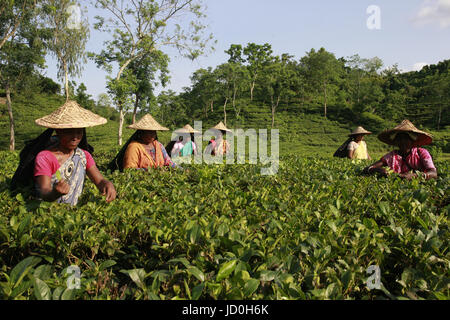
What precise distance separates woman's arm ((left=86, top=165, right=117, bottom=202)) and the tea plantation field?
0.11m

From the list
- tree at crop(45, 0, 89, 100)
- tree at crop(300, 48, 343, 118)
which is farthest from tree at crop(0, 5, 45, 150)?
tree at crop(300, 48, 343, 118)

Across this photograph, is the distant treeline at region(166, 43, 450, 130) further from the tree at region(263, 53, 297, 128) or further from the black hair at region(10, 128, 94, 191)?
the black hair at region(10, 128, 94, 191)

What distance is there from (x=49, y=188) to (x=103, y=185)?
18.7 inches

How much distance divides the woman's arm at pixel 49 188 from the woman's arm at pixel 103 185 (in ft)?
1.23

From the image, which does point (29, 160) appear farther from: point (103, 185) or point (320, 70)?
point (320, 70)

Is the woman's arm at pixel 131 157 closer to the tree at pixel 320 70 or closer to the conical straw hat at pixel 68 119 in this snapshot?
the conical straw hat at pixel 68 119

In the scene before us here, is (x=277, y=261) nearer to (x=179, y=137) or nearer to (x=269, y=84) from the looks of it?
(x=179, y=137)

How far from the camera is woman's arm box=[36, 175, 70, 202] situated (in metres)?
2.19

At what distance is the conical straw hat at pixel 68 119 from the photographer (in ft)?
8.67

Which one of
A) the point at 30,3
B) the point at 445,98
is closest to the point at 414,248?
the point at 30,3

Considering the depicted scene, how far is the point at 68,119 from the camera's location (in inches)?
107

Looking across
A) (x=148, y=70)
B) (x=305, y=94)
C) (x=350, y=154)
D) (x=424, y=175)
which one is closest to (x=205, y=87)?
(x=305, y=94)

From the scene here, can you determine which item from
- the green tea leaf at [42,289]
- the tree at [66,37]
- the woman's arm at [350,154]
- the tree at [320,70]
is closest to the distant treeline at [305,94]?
the tree at [320,70]

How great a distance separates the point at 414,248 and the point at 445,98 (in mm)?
46974
